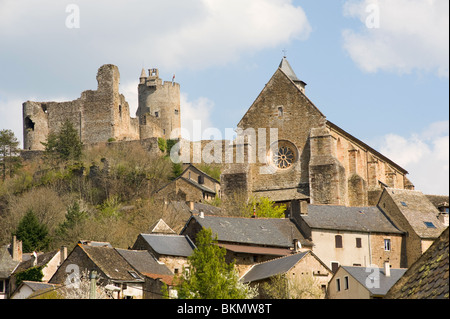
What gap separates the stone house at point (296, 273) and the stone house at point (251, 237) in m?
1.73

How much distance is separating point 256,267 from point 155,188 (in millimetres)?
27873

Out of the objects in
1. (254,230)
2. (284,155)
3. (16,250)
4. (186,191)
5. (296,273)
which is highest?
(284,155)

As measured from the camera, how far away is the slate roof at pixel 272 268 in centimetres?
3369

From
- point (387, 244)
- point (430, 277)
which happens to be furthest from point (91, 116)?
point (430, 277)

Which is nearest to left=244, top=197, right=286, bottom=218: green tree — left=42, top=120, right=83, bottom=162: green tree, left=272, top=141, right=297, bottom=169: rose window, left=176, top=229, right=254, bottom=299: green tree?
left=272, top=141, right=297, bottom=169: rose window

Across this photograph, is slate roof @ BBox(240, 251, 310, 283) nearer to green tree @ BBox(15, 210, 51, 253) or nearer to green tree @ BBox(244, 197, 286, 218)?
green tree @ BBox(244, 197, 286, 218)

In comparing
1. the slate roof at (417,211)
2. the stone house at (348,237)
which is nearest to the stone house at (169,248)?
the stone house at (348,237)

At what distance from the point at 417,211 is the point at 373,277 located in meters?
14.0

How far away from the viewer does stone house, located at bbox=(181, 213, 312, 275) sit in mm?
37625

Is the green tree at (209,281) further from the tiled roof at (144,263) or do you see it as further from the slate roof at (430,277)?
the slate roof at (430,277)

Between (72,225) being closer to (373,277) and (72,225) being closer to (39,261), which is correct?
(39,261)

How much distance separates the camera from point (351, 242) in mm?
41000

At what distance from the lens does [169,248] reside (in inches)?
1491
